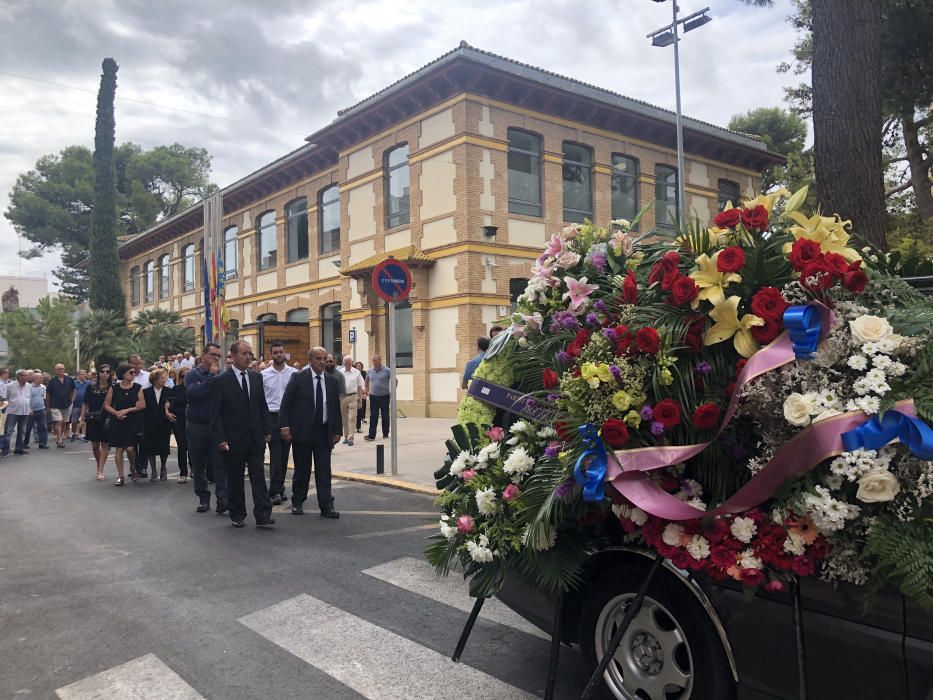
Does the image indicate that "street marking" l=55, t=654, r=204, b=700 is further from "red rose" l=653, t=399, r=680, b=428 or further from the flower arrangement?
"red rose" l=653, t=399, r=680, b=428

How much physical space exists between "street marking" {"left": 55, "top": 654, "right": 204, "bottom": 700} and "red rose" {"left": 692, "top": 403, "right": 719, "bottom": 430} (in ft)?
9.12

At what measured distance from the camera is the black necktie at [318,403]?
803cm

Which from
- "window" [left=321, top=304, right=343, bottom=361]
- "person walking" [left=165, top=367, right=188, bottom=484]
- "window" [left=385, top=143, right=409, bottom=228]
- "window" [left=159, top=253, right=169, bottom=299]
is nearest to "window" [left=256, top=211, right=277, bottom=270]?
"window" [left=321, top=304, right=343, bottom=361]

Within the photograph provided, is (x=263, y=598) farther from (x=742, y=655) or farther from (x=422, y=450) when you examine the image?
(x=422, y=450)

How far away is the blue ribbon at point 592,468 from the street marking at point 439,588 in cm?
183

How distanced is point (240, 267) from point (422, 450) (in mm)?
20486

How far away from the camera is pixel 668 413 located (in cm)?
Answer: 276

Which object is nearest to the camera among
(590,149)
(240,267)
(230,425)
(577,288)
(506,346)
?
(577,288)

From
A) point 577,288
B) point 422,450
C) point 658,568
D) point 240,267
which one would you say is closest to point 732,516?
point 658,568

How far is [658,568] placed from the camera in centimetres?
295

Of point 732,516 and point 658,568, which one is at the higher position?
point 732,516

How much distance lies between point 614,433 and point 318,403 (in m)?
5.77

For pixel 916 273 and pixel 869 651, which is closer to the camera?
pixel 869 651

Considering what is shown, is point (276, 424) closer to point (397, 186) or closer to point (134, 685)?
point (134, 685)
